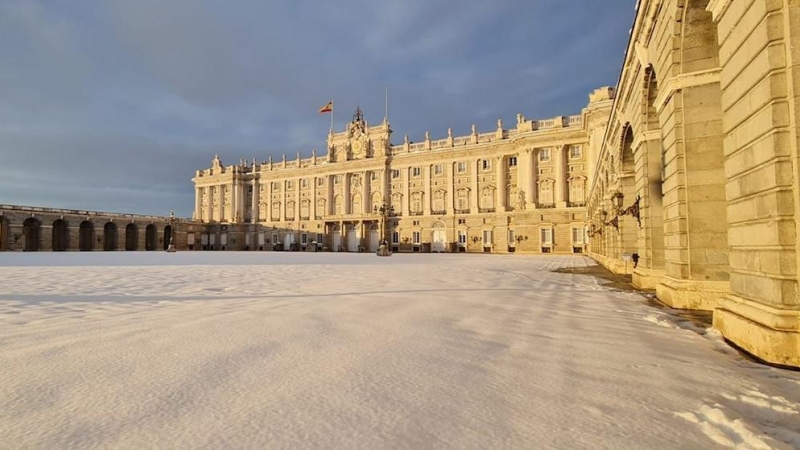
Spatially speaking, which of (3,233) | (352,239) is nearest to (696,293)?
(352,239)

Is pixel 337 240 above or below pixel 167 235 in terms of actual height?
below

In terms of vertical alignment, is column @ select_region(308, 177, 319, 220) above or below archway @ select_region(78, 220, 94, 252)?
above

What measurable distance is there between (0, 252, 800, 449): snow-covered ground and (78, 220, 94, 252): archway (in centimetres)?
5945

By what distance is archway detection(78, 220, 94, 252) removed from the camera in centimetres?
5338

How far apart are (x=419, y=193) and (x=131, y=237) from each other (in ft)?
148

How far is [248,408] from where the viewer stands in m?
2.76

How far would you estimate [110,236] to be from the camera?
56.8 m

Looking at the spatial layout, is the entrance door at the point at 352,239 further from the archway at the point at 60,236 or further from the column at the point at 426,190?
the archway at the point at 60,236

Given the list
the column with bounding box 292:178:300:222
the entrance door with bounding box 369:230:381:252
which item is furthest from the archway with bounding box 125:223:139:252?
the entrance door with bounding box 369:230:381:252

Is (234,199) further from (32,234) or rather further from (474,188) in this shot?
(474,188)

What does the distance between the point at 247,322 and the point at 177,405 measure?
2978mm

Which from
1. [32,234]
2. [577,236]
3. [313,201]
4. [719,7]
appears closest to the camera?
[719,7]

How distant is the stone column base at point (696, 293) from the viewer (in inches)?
270

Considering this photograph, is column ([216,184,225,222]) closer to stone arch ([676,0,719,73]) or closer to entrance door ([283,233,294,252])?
entrance door ([283,233,294,252])
